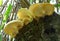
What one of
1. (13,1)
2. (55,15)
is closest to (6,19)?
(13,1)

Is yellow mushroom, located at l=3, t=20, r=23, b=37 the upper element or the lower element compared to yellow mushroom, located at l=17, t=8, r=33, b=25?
lower

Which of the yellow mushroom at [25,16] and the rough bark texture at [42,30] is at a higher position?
the yellow mushroom at [25,16]

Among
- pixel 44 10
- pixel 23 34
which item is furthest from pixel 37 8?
pixel 23 34

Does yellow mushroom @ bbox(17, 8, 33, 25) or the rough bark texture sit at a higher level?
yellow mushroom @ bbox(17, 8, 33, 25)

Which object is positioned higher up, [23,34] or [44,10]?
[44,10]

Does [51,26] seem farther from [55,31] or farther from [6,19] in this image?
[6,19]

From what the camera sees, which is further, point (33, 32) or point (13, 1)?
point (13, 1)
